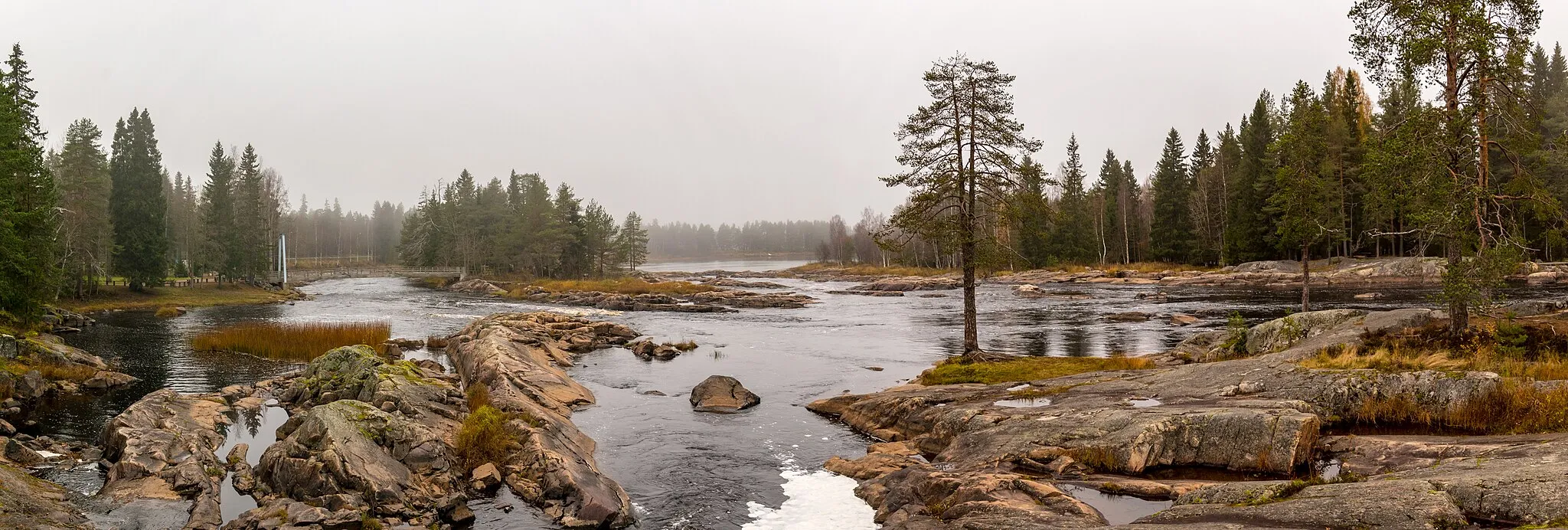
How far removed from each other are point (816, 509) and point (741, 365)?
64.6ft

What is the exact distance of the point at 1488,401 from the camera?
1374cm

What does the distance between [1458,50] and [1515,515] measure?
13.1m

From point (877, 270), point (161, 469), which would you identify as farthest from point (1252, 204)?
point (161, 469)

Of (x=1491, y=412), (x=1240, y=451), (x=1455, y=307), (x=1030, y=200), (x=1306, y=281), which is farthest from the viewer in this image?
(x=1306, y=281)

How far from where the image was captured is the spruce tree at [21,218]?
115 ft

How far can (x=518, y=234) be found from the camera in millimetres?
105500

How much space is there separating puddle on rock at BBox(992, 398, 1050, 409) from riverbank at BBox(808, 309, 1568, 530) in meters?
0.11

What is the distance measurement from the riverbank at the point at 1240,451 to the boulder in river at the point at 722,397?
17.5 feet

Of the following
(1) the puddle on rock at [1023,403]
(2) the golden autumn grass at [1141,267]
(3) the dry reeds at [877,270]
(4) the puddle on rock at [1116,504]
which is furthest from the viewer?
(3) the dry reeds at [877,270]

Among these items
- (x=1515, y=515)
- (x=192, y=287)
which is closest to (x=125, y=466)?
(x=1515, y=515)

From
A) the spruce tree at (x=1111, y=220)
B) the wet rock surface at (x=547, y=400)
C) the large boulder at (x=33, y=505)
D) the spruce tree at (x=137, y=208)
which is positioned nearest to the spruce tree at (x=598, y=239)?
the spruce tree at (x=137, y=208)

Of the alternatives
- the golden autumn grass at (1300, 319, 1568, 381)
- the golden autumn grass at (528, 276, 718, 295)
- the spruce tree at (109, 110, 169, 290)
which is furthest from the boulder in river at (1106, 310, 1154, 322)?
the spruce tree at (109, 110, 169, 290)

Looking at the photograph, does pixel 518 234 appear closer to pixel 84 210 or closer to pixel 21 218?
pixel 84 210

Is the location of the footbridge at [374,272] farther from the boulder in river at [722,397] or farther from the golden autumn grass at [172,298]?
the boulder in river at [722,397]
